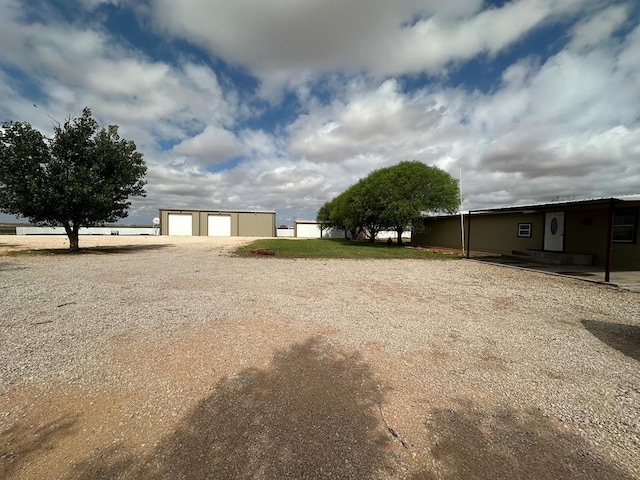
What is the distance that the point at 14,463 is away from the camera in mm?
1807

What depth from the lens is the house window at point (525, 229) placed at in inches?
614

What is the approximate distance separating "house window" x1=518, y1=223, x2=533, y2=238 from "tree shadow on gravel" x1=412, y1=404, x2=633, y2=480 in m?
16.5

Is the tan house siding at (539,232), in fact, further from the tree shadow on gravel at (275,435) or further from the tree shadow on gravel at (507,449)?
the tree shadow on gravel at (275,435)

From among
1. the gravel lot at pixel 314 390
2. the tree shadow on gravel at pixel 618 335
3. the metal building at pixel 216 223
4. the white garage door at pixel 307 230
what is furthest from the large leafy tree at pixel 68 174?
the white garage door at pixel 307 230

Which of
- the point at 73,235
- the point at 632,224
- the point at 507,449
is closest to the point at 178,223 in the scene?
the point at 73,235

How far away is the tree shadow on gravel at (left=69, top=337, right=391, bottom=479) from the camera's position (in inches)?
70.9

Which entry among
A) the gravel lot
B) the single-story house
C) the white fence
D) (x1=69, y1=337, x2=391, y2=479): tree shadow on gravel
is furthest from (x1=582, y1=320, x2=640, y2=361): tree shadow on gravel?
the white fence

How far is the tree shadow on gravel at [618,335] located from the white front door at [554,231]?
11319 mm

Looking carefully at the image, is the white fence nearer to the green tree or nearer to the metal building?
the metal building

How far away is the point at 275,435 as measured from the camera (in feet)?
6.94

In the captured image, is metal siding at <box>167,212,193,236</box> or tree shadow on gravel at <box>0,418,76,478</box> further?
metal siding at <box>167,212,193,236</box>

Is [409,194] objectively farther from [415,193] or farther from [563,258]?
[563,258]

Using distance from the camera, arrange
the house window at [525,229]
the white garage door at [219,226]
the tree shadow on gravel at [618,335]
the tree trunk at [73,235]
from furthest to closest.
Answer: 1. the white garage door at [219,226]
2. the tree trunk at [73,235]
3. the house window at [525,229]
4. the tree shadow on gravel at [618,335]

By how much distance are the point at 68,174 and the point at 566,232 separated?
25022mm
